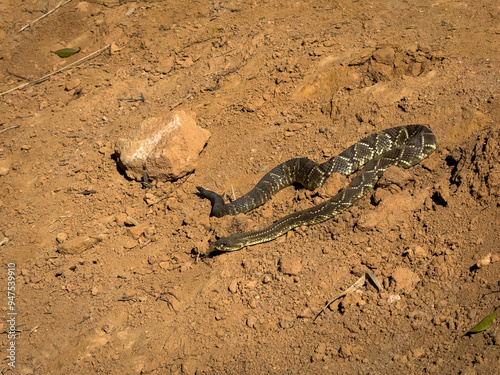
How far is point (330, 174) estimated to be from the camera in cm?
783

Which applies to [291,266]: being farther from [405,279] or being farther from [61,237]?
[61,237]

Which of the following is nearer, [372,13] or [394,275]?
[394,275]

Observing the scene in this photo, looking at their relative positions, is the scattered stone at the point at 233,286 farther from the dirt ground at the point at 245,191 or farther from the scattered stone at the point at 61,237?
the scattered stone at the point at 61,237

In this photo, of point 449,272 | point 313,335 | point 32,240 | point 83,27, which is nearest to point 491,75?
point 449,272

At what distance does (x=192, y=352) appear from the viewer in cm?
607

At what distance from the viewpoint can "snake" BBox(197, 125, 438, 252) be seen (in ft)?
23.7

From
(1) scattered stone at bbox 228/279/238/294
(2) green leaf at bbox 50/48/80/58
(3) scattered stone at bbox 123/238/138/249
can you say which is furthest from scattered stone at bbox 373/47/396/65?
(2) green leaf at bbox 50/48/80/58

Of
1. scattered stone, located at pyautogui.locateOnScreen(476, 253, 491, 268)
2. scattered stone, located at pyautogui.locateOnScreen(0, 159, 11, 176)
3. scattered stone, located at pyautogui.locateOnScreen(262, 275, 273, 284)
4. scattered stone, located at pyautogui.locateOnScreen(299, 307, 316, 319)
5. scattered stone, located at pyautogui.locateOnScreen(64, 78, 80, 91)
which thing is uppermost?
scattered stone, located at pyautogui.locateOnScreen(476, 253, 491, 268)

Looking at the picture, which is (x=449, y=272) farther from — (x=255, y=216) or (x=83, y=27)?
(x=83, y=27)

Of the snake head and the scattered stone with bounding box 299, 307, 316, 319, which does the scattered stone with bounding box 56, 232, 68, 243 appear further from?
the scattered stone with bounding box 299, 307, 316, 319

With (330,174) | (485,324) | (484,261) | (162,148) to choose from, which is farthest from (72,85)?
(485,324)

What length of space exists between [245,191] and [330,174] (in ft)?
5.42

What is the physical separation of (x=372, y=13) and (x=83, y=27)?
755 centimetres

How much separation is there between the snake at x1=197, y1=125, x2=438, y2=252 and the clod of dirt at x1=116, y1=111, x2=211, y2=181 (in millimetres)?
739
